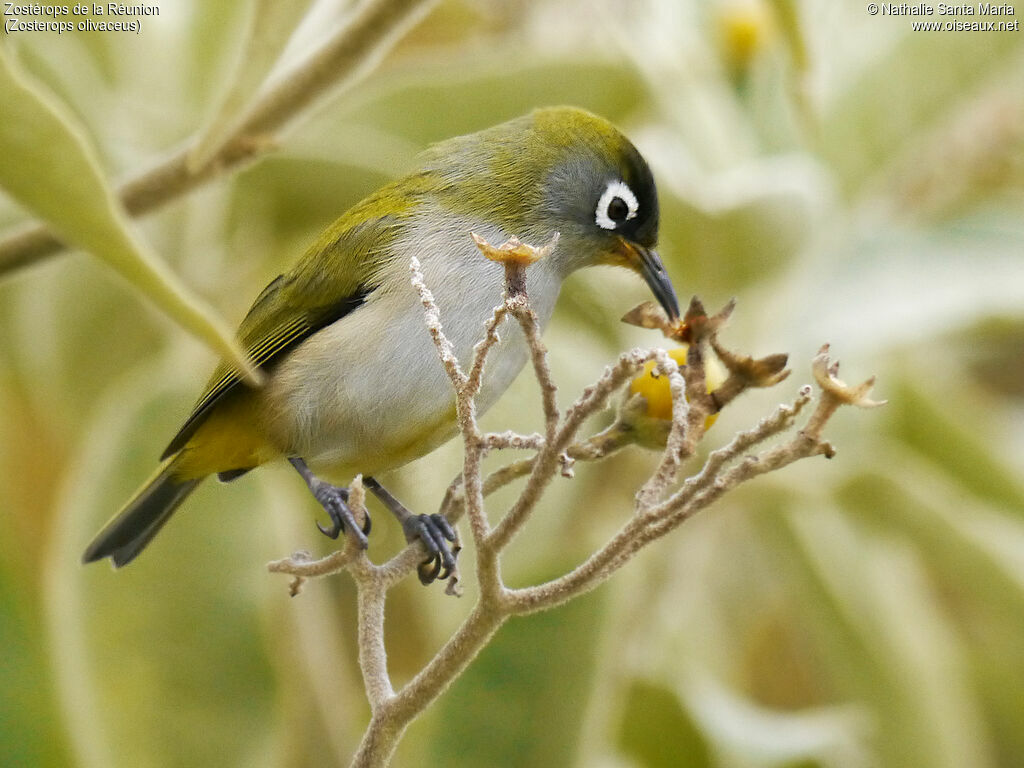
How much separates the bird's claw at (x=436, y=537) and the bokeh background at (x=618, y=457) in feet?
0.11

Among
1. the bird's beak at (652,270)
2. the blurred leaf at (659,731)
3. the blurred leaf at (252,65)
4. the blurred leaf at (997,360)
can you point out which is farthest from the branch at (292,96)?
the blurred leaf at (997,360)

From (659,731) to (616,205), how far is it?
89 cm

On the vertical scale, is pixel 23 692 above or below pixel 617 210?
below

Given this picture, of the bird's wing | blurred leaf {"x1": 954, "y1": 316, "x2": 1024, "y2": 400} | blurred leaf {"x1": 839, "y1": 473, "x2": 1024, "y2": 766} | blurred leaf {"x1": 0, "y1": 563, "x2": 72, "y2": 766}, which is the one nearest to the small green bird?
the bird's wing

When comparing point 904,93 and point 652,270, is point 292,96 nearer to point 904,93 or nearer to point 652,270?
point 652,270

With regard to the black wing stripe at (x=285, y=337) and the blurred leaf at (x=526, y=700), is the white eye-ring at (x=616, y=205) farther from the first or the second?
the blurred leaf at (x=526, y=700)

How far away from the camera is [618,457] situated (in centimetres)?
144

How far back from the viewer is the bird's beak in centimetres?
82

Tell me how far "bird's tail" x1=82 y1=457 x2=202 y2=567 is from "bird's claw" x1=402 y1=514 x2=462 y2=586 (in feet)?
0.84

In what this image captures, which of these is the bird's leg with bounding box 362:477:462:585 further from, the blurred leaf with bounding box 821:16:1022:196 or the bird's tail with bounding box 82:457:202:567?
the blurred leaf with bounding box 821:16:1022:196

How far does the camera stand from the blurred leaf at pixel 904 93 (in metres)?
1.56

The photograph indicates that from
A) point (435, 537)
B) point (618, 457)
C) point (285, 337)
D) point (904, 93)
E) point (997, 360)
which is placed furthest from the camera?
point (997, 360)

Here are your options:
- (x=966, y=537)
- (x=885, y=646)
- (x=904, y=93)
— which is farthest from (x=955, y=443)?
(x=904, y=93)

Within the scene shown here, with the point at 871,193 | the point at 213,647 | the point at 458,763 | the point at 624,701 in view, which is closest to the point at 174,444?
the point at 213,647
